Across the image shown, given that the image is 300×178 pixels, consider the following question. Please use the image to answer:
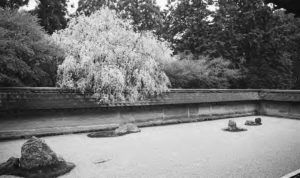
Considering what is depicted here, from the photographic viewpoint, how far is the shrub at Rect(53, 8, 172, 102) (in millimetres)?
10812

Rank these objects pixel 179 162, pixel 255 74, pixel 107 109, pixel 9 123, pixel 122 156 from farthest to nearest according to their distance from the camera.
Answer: pixel 255 74 < pixel 107 109 < pixel 9 123 < pixel 122 156 < pixel 179 162

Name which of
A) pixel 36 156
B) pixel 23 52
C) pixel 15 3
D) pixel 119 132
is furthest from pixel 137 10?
pixel 36 156

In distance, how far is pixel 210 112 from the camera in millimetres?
15312

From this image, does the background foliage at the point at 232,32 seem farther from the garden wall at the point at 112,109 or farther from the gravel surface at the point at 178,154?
the gravel surface at the point at 178,154

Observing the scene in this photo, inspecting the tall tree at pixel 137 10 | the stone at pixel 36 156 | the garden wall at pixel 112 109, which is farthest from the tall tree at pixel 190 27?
the stone at pixel 36 156

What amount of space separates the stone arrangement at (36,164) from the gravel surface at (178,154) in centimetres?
32

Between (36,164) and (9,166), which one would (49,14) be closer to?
(9,166)

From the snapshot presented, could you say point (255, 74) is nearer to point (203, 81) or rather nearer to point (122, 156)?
point (203, 81)

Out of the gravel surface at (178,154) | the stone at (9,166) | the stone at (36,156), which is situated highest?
the stone at (36,156)

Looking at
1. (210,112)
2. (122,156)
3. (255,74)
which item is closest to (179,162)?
(122,156)

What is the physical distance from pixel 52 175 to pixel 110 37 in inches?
315

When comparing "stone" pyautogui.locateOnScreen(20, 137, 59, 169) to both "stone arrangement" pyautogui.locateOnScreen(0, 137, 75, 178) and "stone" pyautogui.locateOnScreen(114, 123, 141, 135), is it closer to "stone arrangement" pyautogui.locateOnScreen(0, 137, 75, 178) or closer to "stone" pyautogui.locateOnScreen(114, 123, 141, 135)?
"stone arrangement" pyautogui.locateOnScreen(0, 137, 75, 178)

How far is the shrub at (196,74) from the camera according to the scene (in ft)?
53.5

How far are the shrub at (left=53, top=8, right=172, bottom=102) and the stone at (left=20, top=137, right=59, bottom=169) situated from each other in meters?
5.04
